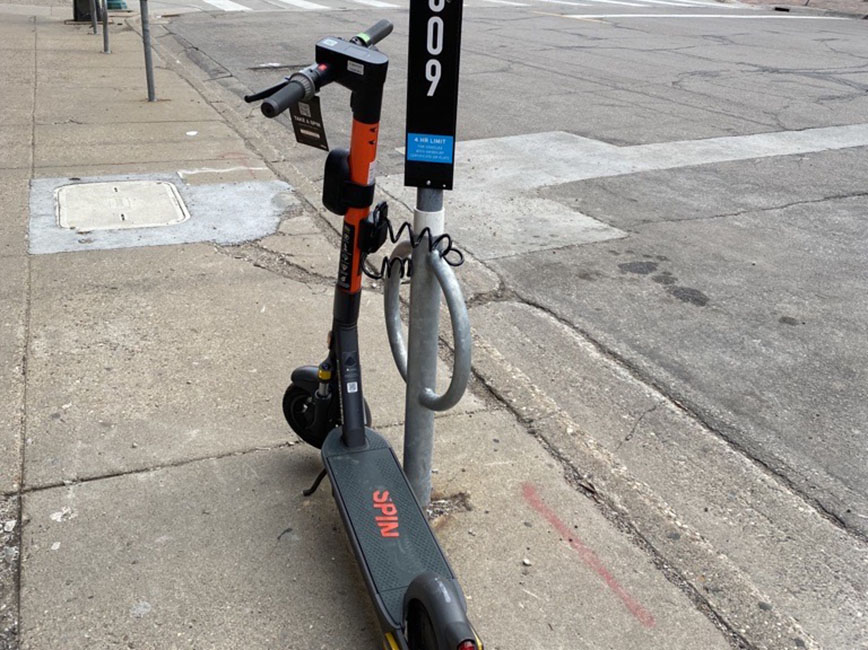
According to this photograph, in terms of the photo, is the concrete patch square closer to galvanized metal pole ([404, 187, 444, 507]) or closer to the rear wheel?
galvanized metal pole ([404, 187, 444, 507])

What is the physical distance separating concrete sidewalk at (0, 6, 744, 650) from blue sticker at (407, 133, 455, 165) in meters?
1.29

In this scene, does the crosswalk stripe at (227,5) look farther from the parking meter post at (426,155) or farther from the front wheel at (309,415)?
the parking meter post at (426,155)

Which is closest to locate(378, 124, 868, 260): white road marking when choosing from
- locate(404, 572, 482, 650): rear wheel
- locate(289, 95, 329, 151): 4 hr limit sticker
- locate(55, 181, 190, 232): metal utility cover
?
locate(55, 181, 190, 232): metal utility cover

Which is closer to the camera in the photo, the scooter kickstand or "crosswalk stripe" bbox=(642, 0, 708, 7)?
the scooter kickstand

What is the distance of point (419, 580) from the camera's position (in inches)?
88.0

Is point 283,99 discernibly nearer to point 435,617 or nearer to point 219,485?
point 435,617

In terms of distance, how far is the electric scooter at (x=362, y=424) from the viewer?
7.36 feet

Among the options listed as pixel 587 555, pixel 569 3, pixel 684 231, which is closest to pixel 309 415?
pixel 587 555

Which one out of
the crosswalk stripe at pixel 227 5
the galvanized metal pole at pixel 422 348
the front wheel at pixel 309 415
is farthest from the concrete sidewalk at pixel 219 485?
the crosswalk stripe at pixel 227 5

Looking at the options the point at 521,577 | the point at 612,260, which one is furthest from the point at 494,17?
the point at 521,577

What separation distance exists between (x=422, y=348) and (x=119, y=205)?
394 cm

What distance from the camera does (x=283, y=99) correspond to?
2246mm

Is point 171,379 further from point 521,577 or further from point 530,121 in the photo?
point 530,121

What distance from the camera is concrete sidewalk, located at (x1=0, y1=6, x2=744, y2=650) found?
254cm
